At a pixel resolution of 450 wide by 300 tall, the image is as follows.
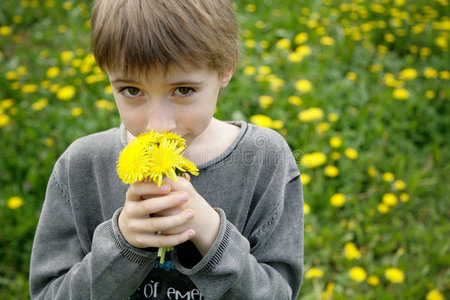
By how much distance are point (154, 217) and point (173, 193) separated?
7 cm

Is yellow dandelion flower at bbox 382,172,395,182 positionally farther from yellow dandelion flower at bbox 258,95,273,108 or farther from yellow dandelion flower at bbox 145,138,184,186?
yellow dandelion flower at bbox 145,138,184,186

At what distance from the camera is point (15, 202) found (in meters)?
2.13

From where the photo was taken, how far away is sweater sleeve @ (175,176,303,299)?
87cm

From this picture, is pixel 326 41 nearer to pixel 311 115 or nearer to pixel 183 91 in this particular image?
pixel 311 115

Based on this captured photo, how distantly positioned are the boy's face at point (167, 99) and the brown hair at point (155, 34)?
0.02m

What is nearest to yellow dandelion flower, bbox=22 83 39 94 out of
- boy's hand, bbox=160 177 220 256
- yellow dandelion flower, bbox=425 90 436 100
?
boy's hand, bbox=160 177 220 256

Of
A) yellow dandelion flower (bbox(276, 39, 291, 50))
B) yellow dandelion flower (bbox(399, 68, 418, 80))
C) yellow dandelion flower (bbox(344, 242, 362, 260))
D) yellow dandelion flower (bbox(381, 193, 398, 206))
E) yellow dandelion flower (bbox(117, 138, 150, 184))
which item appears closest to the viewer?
yellow dandelion flower (bbox(117, 138, 150, 184))

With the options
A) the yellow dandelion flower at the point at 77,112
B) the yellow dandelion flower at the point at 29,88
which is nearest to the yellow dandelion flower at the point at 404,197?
the yellow dandelion flower at the point at 77,112

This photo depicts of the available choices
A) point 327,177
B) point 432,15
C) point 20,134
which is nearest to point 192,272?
point 327,177

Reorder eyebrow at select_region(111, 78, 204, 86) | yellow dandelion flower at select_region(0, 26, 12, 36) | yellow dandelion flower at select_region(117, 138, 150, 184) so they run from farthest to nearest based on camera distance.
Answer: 1. yellow dandelion flower at select_region(0, 26, 12, 36)
2. eyebrow at select_region(111, 78, 204, 86)
3. yellow dandelion flower at select_region(117, 138, 150, 184)

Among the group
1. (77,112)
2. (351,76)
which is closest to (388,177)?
(351,76)

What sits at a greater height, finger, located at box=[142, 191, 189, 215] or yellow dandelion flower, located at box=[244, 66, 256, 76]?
finger, located at box=[142, 191, 189, 215]

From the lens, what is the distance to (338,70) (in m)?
3.15

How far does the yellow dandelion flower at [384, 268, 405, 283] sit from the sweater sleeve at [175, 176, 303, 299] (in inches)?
35.6
